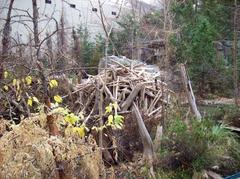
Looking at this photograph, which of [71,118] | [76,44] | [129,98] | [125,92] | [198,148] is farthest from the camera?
[76,44]

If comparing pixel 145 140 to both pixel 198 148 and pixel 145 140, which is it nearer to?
pixel 145 140

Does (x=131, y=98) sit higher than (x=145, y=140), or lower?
higher

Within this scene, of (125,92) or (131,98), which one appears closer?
(131,98)

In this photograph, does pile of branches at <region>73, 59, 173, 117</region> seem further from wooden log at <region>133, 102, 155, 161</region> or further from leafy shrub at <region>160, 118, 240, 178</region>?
leafy shrub at <region>160, 118, 240, 178</region>

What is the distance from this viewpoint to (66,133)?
3.06 m

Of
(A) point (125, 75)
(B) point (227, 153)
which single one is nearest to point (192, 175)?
(B) point (227, 153)

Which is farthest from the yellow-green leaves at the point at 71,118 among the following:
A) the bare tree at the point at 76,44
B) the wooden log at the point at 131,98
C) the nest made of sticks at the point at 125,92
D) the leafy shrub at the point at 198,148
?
the bare tree at the point at 76,44

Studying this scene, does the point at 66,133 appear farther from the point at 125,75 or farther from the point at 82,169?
the point at 125,75

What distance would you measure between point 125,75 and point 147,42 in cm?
655

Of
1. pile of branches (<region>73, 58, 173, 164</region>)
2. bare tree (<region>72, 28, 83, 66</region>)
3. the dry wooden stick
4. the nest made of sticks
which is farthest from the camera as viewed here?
bare tree (<region>72, 28, 83, 66</region>)

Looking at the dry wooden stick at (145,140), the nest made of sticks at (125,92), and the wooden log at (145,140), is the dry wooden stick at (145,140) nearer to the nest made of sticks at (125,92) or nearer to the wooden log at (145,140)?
the wooden log at (145,140)

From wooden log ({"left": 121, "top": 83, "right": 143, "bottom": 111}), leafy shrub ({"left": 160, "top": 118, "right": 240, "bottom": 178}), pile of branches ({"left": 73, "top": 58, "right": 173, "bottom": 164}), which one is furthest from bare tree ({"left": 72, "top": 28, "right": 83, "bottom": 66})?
leafy shrub ({"left": 160, "top": 118, "right": 240, "bottom": 178})

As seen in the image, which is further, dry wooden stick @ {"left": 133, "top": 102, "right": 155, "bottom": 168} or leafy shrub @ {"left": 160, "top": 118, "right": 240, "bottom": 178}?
dry wooden stick @ {"left": 133, "top": 102, "right": 155, "bottom": 168}

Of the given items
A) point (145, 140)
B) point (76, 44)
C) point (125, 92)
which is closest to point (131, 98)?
point (125, 92)
